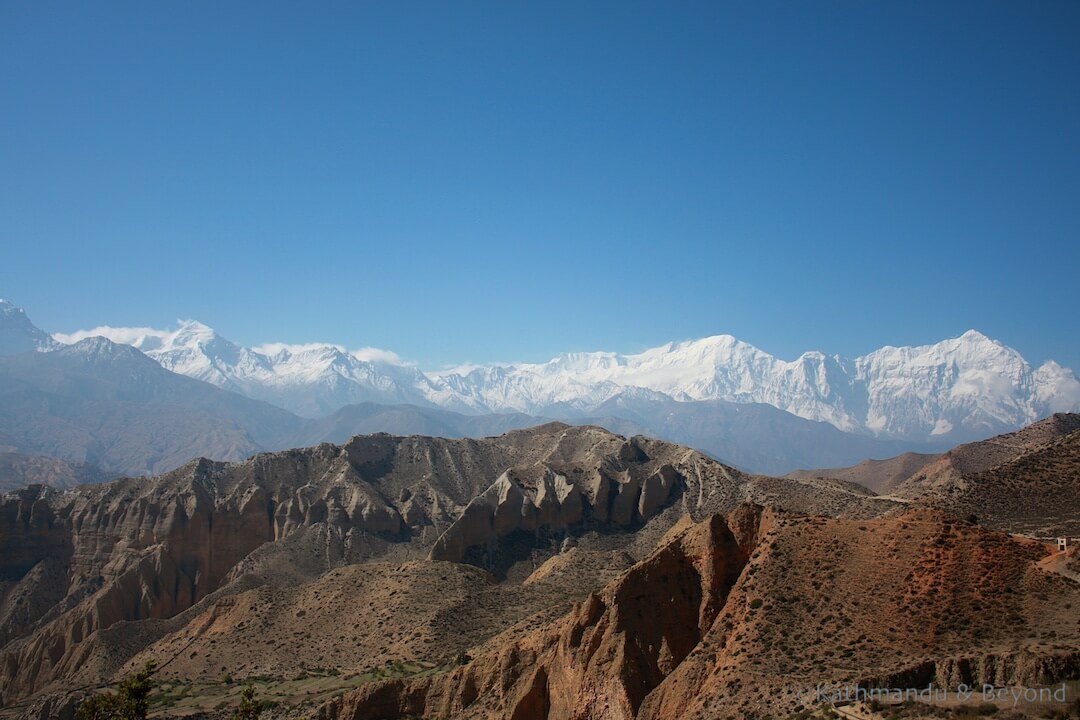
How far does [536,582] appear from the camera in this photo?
272ft

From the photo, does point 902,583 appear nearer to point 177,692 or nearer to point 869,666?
point 869,666

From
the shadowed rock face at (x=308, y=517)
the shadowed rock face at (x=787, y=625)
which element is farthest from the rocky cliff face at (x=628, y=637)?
the shadowed rock face at (x=308, y=517)

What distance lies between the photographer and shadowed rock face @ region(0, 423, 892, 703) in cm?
11088

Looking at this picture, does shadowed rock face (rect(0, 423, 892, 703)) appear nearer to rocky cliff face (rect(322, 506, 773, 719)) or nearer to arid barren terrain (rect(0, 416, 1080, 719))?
arid barren terrain (rect(0, 416, 1080, 719))

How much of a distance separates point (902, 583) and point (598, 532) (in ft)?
259

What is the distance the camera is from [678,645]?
140ft

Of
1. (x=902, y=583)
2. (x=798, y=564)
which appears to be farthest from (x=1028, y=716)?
(x=798, y=564)

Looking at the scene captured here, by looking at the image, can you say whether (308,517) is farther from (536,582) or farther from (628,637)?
(628,637)

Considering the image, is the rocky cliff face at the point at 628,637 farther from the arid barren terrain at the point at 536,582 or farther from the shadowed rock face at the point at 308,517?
the shadowed rock face at the point at 308,517

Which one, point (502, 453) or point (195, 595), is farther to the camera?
point (502, 453)

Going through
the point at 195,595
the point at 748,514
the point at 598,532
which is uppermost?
the point at 748,514

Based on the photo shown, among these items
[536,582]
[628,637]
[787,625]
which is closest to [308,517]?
[536,582]

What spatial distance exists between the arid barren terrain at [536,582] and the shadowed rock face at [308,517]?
16.3 inches

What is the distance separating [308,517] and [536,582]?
189 ft
